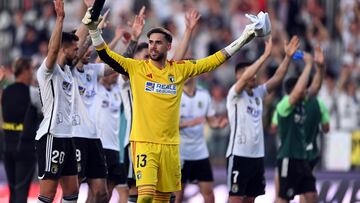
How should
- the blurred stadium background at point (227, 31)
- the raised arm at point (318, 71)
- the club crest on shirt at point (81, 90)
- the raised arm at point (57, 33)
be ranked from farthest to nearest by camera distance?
the blurred stadium background at point (227, 31)
the raised arm at point (318, 71)
the club crest on shirt at point (81, 90)
the raised arm at point (57, 33)

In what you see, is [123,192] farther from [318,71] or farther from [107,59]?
[107,59]

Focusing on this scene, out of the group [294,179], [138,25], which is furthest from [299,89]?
[138,25]

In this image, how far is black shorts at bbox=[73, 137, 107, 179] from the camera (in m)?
15.2

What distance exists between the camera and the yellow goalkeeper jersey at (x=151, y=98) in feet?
44.9

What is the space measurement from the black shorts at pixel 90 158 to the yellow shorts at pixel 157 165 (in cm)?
154

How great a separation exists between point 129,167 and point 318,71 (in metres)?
3.31

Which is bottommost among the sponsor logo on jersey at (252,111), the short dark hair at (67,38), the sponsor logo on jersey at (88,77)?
→ the sponsor logo on jersey at (252,111)

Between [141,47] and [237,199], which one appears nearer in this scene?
[237,199]

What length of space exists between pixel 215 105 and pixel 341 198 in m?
7.13

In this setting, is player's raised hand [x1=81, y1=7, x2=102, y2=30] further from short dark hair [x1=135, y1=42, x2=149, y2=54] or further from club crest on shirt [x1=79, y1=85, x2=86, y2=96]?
short dark hair [x1=135, y1=42, x2=149, y2=54]

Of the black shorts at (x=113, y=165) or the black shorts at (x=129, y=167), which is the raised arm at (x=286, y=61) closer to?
the black shorts at (x=129, y=167)

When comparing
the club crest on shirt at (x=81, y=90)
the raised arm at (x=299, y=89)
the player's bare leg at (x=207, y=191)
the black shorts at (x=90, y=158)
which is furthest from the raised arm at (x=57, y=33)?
the player's bare leg at (x=207, y=191)

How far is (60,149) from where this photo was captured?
563 inches

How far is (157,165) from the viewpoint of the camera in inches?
537
